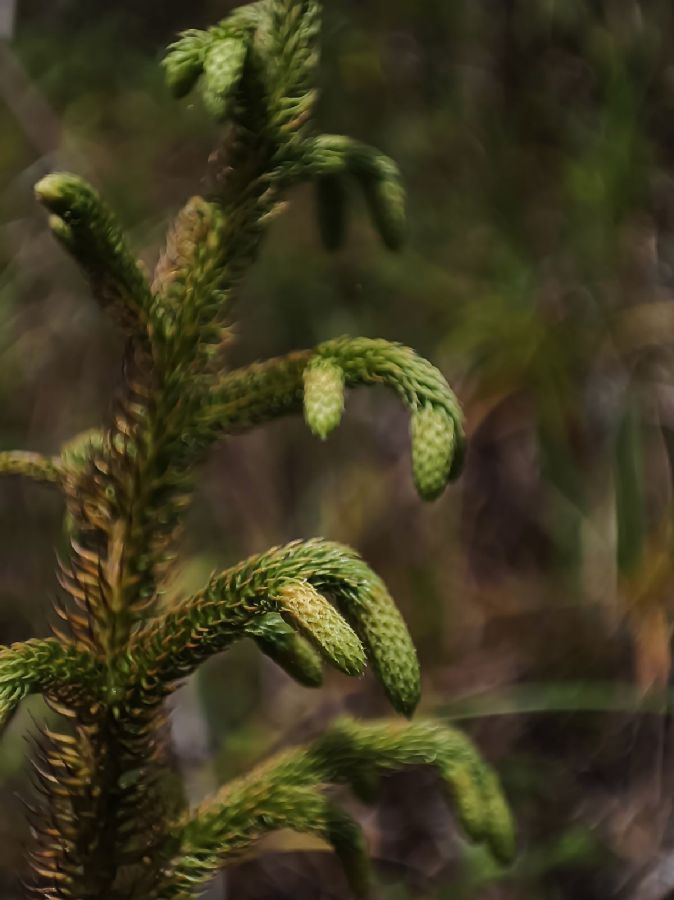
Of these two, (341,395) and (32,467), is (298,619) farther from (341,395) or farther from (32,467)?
(32,467)

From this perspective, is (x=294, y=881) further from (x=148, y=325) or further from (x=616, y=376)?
(x=148, y=325)

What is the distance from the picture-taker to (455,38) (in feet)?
8.11

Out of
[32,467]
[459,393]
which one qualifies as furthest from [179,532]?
[459,393]

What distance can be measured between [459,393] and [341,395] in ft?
4.72

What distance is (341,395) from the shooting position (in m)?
0.64

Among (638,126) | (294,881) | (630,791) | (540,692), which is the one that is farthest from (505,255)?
(294,881)

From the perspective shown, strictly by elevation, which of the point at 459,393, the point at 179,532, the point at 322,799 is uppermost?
the point at 179,532

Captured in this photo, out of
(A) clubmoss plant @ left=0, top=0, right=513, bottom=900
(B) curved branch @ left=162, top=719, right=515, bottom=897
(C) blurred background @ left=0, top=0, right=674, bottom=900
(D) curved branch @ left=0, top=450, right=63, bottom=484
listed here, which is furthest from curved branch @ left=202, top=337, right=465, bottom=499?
(C) blurred background @ left=0, top=0, right=674, bottom=900

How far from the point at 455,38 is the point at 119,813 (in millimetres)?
2174

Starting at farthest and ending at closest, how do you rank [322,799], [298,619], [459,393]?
1. [459,393]
2. [322,799]
3. [298,619]

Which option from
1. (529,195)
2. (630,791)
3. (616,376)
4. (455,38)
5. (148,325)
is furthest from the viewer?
(455,38)

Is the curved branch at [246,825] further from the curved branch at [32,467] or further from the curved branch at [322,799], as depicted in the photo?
the curved branch at [32,467]

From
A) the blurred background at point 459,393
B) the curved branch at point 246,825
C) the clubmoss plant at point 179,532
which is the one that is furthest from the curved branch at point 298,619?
the blurred background at point 459,393

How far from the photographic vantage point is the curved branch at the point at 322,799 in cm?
72
